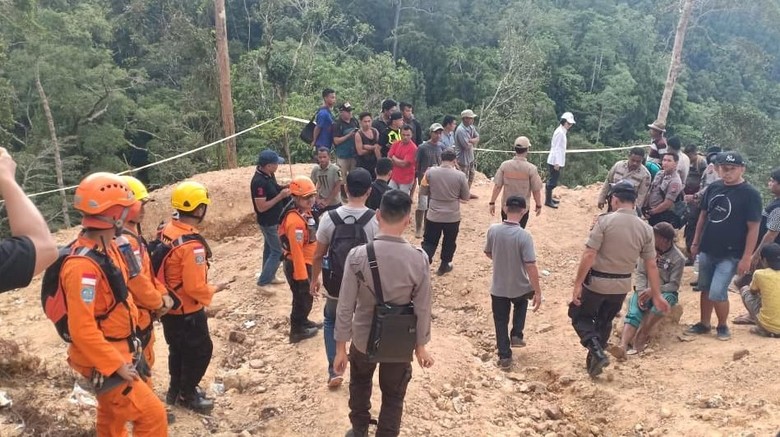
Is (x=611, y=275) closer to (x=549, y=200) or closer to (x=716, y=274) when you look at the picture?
(x=716, y=274)

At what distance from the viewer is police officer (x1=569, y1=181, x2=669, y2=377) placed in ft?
15.8

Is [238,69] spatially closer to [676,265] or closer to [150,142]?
[150,142]

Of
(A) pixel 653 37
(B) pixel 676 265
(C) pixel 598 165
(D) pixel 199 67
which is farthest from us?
(A) pixel 653 37

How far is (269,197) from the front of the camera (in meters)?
6.21

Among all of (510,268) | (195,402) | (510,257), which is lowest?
(195,402)

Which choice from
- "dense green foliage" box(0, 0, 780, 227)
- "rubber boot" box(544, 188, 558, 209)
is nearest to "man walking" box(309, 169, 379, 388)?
"rubber boot" box(544, 188, 558, 209)

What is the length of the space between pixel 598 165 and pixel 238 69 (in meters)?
17.3

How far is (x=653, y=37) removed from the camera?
41.0 metres

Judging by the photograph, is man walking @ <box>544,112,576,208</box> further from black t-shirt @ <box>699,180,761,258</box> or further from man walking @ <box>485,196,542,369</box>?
man walking @ <box>485,196,542,369</box>

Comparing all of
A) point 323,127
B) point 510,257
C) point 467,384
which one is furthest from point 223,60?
point 467,384

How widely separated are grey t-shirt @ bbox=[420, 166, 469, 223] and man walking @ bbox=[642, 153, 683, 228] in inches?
90.7

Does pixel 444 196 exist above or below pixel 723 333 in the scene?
above

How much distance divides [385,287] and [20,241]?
180cm

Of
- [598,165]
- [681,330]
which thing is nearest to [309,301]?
[681,330]
